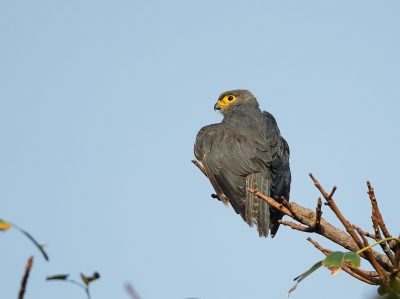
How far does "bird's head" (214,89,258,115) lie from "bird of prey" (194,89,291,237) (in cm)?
201

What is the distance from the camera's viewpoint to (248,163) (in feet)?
22.6

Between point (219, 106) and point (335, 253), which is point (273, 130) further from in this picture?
point (335, 253)

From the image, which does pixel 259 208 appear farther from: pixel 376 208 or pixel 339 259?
pixel 339 259

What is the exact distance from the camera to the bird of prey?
6512 mm

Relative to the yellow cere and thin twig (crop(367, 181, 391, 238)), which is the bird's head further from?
thin twig (crop(367, 181, 391, 238))

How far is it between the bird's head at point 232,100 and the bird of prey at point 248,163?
2.01m

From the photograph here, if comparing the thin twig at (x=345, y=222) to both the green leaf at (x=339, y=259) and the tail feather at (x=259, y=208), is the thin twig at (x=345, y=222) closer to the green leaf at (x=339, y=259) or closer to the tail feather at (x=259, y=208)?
the green leaf at (x=339, y=259)

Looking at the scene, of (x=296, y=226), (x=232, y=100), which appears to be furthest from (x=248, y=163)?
(x=296, y=226)

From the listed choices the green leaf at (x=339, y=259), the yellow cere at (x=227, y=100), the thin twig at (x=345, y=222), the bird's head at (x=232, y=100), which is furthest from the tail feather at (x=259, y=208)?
the green leaf at (x=339, y=259)

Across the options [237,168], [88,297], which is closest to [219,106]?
[237,168]

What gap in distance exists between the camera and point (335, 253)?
1.64 metres

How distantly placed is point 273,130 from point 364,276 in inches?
221

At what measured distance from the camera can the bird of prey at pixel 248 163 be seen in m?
6.51

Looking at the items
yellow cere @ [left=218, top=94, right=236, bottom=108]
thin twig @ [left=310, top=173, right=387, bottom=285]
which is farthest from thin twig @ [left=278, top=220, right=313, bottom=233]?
yellow cere @ [left=218, top=94, right=236, bottom=108]
